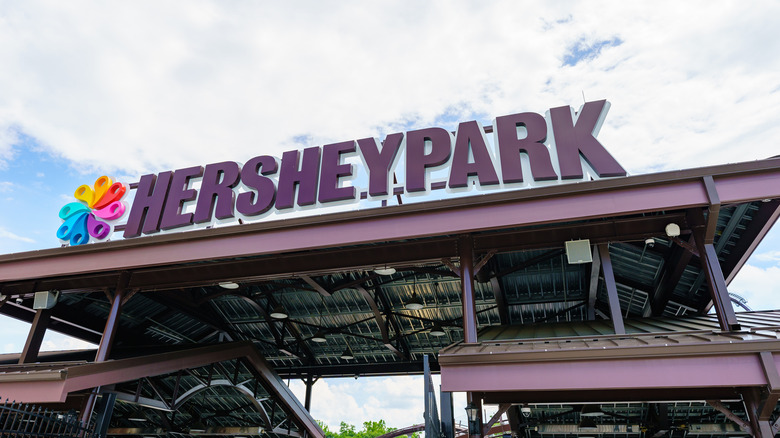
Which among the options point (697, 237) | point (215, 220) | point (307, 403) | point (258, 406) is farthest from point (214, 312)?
point (697, 237)

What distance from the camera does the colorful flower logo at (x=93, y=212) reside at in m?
16.5

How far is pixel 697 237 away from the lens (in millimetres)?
10273

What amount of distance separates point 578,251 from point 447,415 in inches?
185

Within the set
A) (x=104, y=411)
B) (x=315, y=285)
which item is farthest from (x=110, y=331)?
(x=315, y=285)

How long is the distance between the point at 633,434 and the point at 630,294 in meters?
4.66

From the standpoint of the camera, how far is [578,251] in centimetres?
1109

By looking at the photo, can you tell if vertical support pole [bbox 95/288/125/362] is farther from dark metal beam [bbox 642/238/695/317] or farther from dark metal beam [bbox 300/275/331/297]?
dark metal beam [bbox 642/238/695/317]

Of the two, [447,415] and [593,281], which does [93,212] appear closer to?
[447,415]

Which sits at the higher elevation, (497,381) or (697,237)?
(697,237)

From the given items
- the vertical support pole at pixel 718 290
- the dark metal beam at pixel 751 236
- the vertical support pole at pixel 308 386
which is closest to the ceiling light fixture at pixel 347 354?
the vertical support pole at pixel 308 386

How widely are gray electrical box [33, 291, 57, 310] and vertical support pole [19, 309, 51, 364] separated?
147 centimetres

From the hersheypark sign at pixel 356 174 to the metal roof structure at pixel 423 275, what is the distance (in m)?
1.72

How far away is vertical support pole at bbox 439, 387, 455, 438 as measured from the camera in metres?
8.97

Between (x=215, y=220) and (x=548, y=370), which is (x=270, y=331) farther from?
(x=548, y=370)
